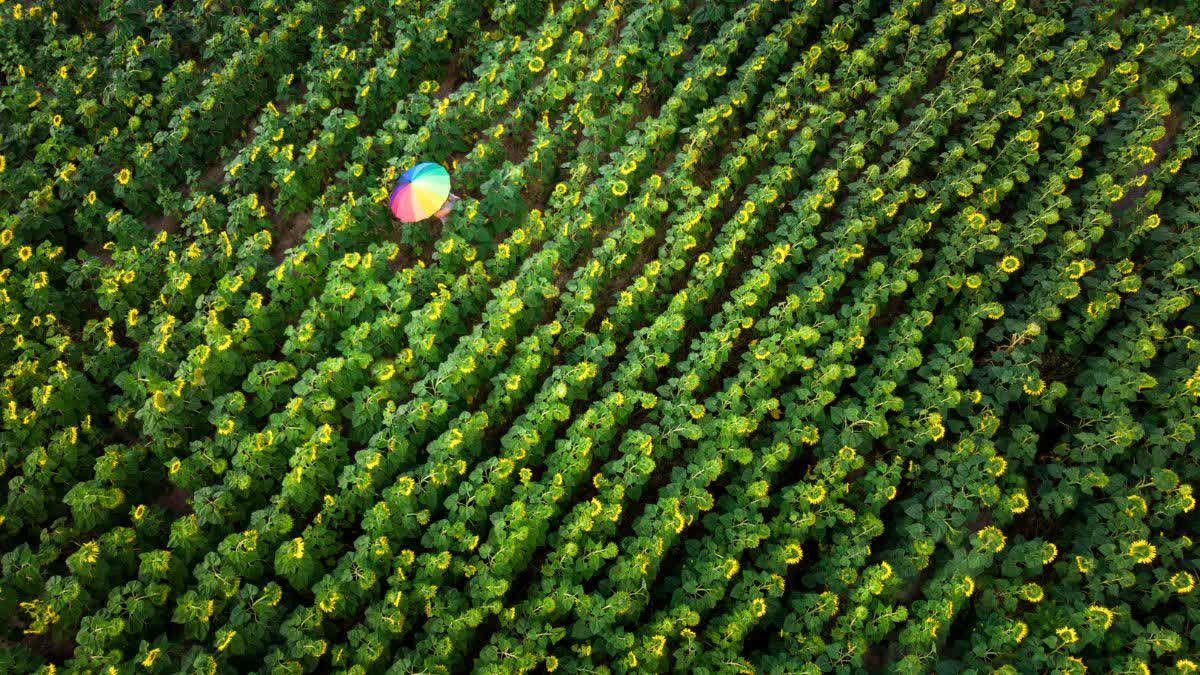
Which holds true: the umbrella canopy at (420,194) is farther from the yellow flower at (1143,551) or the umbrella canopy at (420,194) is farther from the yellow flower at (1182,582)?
the yellow flower at (1182,582)

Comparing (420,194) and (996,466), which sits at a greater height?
(420,194)

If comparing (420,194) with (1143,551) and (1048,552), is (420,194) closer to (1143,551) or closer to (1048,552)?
(1048,552)

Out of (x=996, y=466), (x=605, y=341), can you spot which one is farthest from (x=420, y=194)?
(x=996, y=466)

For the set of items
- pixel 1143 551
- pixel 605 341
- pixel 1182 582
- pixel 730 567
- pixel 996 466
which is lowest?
pixel 1182 582

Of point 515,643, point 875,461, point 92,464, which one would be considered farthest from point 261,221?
point 875,461

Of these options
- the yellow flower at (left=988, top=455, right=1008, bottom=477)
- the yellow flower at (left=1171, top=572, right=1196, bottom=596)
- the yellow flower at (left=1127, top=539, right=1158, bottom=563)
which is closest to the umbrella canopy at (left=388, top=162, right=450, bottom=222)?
the yellow flower at (left=988, top=455, right=1008, bottom=477)

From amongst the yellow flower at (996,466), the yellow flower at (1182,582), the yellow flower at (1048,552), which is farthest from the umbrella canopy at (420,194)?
the yellow flower at (1182,582)

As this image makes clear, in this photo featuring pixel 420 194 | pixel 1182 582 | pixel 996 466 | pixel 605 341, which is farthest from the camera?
pixel 420 194
